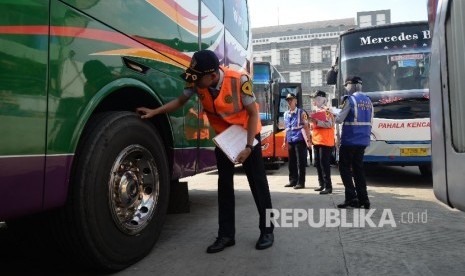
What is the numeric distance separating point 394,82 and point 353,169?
3141 millimetres

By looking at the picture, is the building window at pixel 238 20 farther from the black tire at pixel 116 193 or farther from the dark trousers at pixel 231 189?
the black tire at pixel 116 193

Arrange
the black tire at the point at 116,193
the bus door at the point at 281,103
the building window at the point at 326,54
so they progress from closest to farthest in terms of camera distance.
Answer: the black tire at the point at 116,193 < the bus door at the point at 281,103 < the building window at the point at 326,54

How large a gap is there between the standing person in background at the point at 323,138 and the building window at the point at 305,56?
3868 cm

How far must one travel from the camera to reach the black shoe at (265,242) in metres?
3.24

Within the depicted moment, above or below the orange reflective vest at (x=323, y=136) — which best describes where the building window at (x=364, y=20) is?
above

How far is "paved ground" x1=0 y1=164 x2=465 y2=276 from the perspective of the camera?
2.78m

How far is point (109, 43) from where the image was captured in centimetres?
248

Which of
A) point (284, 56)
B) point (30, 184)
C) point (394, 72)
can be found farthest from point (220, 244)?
point (284, 56)

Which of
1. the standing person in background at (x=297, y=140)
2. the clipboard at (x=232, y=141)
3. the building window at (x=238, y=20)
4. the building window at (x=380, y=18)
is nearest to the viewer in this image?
the clipboard at (x=232, y=141)

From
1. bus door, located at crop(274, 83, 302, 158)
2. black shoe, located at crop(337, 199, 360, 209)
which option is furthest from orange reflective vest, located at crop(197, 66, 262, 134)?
bus door, located at crop(274, 83, 302, 158)

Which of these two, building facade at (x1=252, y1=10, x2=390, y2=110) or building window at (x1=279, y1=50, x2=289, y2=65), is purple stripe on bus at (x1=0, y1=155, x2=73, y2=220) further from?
building window at (x1=279, y1=50, x2=289, y2=65)

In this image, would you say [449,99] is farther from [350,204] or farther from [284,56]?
[284,56]

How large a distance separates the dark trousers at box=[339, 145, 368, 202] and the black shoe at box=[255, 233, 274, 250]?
78.0 inches

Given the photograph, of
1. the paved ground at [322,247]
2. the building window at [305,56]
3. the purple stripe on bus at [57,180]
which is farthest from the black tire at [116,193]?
the building window at [305,56]
